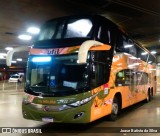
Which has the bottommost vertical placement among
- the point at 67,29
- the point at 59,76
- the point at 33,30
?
the point at 59,76

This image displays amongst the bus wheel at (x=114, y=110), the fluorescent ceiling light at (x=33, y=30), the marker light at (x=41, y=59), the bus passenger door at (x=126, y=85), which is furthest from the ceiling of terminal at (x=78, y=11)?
the bus wheel at (x=114, y=110)

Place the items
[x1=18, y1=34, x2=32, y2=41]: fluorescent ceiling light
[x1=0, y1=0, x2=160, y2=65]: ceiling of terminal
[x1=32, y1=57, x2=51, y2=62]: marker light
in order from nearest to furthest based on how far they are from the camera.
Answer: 1. [x1=32, y1=57, x2=51, y2=62]: marker light
2. [x1=0, y1=0, x2=160, y2=65]: ceiling of terminal
3. [x1=18, y1=34, x2=32, y2=41]: fluorescent ceiling light

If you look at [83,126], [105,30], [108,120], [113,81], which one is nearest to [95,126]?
[83,126]

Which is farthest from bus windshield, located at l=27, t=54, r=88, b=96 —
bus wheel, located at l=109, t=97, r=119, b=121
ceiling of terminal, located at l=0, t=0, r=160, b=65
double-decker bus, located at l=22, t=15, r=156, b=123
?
bus wheel, located at l=109, t=97, r=119, b=121

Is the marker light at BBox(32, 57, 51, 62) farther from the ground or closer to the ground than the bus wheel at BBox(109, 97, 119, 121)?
farther from the ground

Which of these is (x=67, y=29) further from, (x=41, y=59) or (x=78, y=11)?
(x=78, y=11)

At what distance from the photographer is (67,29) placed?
8.18 metres

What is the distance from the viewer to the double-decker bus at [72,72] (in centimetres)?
722

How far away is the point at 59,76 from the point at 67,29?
1.68m

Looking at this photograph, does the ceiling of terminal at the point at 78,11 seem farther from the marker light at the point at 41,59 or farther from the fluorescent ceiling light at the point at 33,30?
the marker light at the point at 41,59

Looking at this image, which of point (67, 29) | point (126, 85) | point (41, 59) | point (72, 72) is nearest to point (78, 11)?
point (67, 29)

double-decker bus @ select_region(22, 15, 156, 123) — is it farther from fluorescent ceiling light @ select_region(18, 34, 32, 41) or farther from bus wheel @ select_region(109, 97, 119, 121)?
fluorescent ceiling light @ select_region(18, 34, 32, 41)

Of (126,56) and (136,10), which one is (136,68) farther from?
(136,10)

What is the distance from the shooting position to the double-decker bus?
23.7ft
